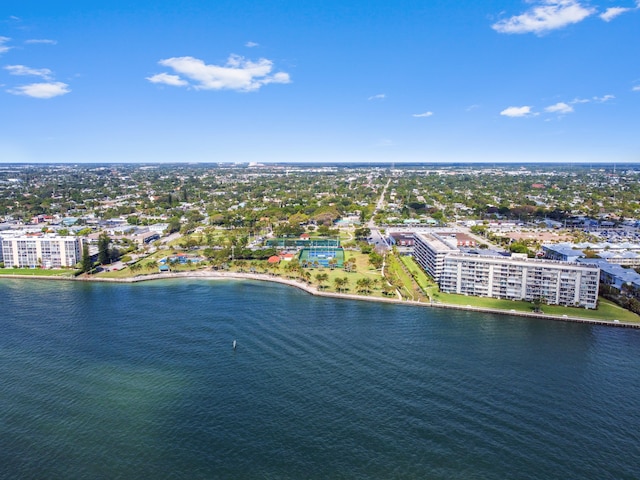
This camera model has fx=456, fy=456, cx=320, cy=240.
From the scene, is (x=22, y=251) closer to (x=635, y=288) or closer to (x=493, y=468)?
(x=493, y=468)

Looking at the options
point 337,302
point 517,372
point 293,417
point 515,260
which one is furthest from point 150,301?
point 515,260

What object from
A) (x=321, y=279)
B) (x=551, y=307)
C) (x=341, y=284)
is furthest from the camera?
(x=321, y=279)

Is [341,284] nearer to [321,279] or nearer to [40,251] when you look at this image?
[321,279]

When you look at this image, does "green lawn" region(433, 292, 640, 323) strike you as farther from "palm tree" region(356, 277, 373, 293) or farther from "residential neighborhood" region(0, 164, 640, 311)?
"palm tree" region(356, 277, 373, 293)

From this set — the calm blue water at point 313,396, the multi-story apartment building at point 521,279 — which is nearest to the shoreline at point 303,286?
the calm blue water at point 313,396

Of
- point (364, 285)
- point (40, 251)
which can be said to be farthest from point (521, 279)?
point (40, 251)

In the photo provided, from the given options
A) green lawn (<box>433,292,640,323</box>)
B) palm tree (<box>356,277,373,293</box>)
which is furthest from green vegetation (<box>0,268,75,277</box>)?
green lawn (<box>433,292,640,323</box>)
